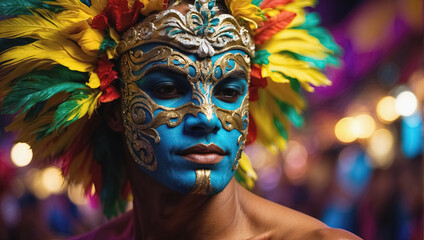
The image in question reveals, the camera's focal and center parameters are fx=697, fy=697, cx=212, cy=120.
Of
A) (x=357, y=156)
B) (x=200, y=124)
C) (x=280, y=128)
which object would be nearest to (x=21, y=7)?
(x=200, y=124)

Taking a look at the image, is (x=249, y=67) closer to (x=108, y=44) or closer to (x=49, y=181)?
(x=108, y=44)

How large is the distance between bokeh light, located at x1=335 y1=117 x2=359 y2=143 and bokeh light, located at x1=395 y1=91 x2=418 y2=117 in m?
1.58

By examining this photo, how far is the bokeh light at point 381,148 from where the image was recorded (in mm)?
8727

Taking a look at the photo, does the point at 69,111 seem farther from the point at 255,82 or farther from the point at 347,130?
the point at 347,130

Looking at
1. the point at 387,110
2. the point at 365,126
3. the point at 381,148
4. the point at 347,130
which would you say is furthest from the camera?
the point at 347,130

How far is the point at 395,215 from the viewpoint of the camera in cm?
733

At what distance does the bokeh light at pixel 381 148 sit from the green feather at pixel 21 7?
5.87 meters

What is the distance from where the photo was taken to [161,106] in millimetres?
3252

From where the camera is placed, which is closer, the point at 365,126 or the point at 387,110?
the point at 387,110

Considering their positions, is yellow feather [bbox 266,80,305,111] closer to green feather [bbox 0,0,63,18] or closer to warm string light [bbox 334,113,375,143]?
green feather [bbox 0,0,63,18]

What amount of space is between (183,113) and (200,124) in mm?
111

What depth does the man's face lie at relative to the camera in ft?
10.5

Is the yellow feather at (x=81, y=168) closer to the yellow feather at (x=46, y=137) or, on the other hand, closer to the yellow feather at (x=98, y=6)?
the yellow feather at (x=46, y=137)

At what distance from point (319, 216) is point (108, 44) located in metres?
6.20
